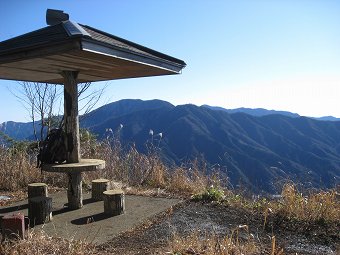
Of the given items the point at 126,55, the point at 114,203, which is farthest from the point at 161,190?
the point at 126,55

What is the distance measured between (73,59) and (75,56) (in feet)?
0.88

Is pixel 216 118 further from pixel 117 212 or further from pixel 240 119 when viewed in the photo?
pixel 117 212

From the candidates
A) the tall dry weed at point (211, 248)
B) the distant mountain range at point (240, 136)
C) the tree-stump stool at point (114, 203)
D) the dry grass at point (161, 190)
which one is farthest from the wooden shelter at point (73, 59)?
the distant mountain range at point (240, 136)

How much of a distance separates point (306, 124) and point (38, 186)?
568ft

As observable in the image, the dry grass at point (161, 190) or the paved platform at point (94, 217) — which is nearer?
the dry grass at point (161, 190)

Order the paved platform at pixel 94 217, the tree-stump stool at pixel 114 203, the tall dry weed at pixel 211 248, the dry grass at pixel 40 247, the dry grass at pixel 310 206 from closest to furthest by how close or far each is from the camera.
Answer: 1. the tall dry weed at pixel 211 248
2. the dry grass at pixel 40 247
3. the paved platform at pixel 94 217
4. the dry grass at pixel 310 206
5. the tree-stump stool at pixel 114 203

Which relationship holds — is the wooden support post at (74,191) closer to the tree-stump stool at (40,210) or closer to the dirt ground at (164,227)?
the dirt ground at (164,227)

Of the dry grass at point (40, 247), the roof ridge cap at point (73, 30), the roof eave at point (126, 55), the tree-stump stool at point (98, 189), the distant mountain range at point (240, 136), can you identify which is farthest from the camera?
the distant mountain range at point (240, 136)

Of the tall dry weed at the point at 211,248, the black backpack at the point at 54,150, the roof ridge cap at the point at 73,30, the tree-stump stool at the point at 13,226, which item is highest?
the roof ridge cap at the point at 73,30

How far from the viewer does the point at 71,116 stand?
5859 mm

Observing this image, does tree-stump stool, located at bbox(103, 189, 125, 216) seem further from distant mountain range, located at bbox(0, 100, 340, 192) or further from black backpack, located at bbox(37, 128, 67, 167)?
distant mountain range, located at bbox(0, 100, 340, 192)

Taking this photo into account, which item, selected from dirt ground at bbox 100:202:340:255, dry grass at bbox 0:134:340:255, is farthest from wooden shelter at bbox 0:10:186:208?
dry grass at bbox 0:134:340:255

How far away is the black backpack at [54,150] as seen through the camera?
5.77 meters

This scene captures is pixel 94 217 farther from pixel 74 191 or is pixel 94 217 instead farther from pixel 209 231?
pixel 209 231
